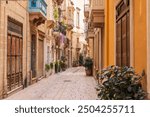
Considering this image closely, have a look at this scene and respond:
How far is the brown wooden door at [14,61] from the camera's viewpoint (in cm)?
1041

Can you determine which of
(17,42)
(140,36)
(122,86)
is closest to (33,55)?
(17,42)

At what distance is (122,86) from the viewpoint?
3984mm

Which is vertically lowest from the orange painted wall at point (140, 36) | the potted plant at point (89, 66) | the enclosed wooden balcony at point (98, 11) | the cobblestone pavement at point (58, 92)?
the cobblestone pavement at point (58, 92)

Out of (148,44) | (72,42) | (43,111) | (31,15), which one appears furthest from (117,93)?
(72,42)

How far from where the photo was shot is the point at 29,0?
1409 centimetres

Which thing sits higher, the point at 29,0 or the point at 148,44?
the point at 29,0

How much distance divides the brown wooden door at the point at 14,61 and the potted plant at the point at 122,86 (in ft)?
21.4

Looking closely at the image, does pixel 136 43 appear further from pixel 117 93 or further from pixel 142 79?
pixel 117 93

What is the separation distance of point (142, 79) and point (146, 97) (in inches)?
14.5

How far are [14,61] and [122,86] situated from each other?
7721 mm

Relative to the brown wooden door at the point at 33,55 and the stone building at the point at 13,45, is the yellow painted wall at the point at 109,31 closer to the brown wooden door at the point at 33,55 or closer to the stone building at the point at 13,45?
the stone building at the point at 13,45

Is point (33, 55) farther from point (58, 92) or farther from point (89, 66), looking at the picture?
point (89, 66)

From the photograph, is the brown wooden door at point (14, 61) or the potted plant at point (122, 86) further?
the brown wooden door at point (14, 61)

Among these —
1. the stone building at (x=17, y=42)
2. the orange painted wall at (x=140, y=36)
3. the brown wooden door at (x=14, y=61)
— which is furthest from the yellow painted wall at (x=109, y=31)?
the orange painted wall at (x=140, y=36)
